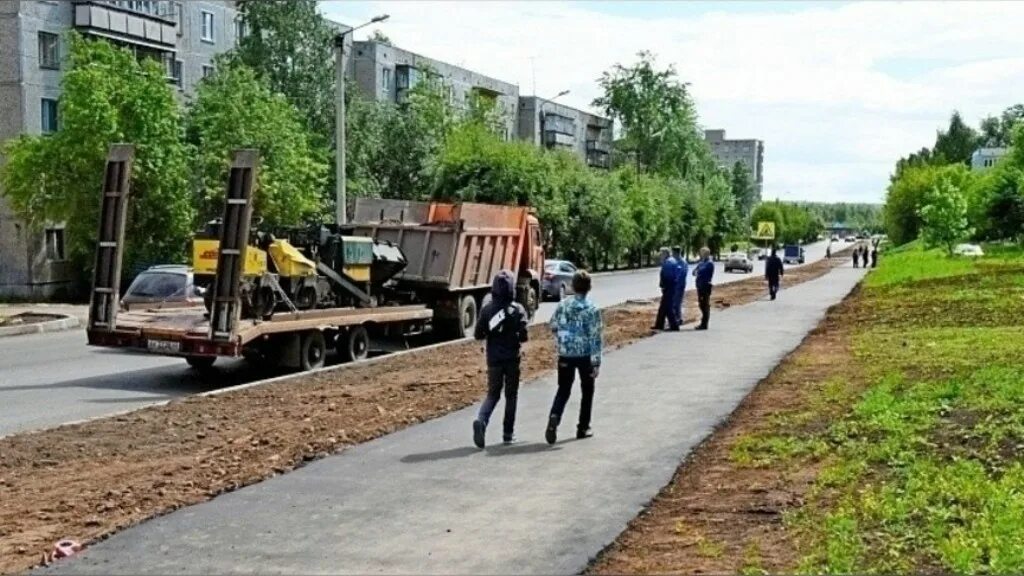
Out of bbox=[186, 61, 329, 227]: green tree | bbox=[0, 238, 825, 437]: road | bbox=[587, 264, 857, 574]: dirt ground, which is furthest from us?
bbox=[186, 61, 329, 227]: green tree

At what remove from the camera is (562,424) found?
11820 millimetres

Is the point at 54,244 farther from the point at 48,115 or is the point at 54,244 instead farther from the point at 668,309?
the point at 668,309

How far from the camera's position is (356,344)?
63.3ft

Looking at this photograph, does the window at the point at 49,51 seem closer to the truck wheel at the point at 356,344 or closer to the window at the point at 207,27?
the window at the point at 207,27

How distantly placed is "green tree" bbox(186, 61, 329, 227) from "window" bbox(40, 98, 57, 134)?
16.1 feet

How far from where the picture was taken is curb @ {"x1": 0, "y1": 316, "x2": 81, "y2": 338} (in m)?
26.4

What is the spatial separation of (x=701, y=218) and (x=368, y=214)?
7441cm

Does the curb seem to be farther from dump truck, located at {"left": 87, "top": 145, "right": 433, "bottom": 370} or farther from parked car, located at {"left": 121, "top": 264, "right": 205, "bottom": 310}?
dump truck, located at {"left": 87, "top": 145, "right": 433, "bottom": 370}

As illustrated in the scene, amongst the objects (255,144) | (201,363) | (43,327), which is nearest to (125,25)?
(255,144)

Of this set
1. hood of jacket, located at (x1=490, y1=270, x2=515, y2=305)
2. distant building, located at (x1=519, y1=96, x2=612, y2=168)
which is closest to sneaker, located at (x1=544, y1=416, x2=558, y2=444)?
hood of jacket, located at (x1=490, y1=270, x2=515, y2=305)

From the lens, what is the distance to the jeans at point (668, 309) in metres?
23.9

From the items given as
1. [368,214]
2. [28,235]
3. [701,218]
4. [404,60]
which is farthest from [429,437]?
[701,218]

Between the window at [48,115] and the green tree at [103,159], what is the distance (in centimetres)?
426

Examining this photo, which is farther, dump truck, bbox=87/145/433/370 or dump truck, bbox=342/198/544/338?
dump truck, bbox=342/198/544/338
